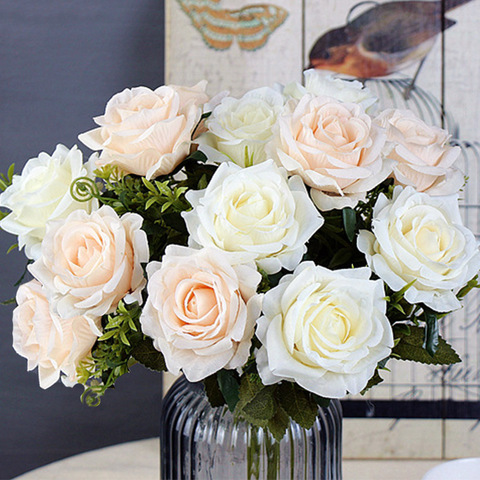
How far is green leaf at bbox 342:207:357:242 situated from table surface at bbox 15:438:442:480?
0.67 metres

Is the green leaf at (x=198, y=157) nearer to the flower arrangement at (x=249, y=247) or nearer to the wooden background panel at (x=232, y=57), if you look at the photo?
the flower arrangement at (x=249, y=247)

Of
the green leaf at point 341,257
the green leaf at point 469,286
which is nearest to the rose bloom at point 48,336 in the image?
the green leaf at point 341,257

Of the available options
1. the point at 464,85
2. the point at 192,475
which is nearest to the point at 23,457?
the point at 192,475

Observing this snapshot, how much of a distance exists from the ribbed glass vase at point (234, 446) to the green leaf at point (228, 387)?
4.2 inches

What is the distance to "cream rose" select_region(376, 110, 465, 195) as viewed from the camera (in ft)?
1.80

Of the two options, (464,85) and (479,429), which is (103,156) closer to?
(464,85)

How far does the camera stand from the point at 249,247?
47 cm

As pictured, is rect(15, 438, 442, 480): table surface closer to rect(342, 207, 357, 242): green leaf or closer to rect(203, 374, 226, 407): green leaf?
rect(203, 374, 226, 407): green leaf

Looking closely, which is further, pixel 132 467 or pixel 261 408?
pixel 132 467

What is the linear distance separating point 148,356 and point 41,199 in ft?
0.55

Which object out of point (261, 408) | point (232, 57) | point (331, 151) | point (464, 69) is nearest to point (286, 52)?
point (232, 57)

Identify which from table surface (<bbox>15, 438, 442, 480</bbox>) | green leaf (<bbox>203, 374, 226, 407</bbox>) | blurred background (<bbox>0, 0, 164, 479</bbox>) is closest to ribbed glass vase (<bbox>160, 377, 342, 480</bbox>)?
green leaf (<bbox>203, 374, 226, 407</bbox>)

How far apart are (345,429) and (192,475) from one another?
2.22 ft

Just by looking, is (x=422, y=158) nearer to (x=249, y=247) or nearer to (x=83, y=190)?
(x=249, y=247)
